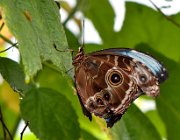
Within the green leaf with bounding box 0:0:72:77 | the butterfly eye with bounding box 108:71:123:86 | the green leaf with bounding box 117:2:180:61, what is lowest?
the green leaf with bounding box 0:0:72:77

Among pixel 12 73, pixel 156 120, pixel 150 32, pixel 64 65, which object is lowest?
pixel 64 65

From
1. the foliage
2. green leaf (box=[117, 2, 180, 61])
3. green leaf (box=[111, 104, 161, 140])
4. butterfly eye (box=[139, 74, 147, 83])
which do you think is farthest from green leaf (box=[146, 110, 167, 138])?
butterfly eye (box=[139, 74, 147, 83])

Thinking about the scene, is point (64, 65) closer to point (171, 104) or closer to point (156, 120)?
point (171, 104)

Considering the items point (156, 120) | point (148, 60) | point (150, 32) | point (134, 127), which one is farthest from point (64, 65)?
point (156, 120)

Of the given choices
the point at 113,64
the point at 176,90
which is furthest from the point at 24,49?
the point at 176,90

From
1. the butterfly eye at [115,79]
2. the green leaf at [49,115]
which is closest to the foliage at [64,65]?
the green leaf at [49,115]

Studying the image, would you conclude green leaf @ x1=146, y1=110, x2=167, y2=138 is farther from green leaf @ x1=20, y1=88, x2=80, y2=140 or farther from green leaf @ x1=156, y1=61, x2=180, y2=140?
green leaf @ x1=20, y1=88, x2=80, y2=140

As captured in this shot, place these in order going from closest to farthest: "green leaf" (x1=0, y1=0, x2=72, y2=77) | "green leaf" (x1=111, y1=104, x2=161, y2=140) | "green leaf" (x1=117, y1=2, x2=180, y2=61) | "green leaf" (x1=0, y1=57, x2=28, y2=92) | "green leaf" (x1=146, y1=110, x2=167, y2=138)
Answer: "green leaf" (x1=0, y1=0, x2=72, y2=77) → "green leaf" (x1=0, y1=57, x2=28, y2=92) → "green leaf" (x1=111, y1=104, x2=161, y2=140) → "green leaf" (x1=117, y1=2, x2=180, y2=61) → "green leaf" (x1=146, y1=110, x2=167, y2=138)
